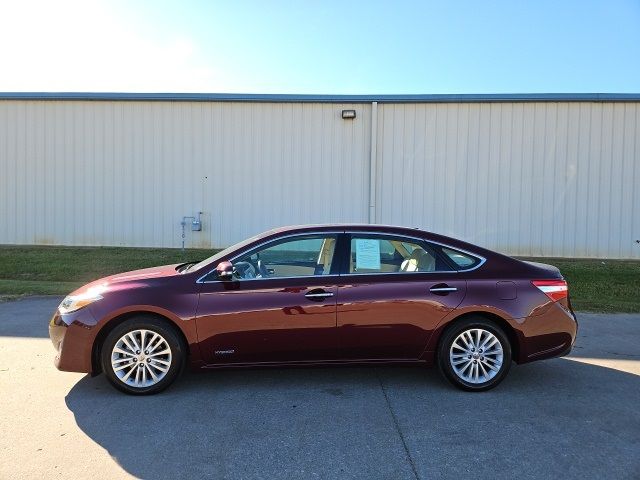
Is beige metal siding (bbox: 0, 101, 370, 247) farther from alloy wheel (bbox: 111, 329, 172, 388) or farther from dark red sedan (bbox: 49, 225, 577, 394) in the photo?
alloy wheel (bbox: 111, 329, 172, 388)

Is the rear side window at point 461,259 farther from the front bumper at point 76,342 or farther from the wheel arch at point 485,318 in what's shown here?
the front bumper at point 76,342

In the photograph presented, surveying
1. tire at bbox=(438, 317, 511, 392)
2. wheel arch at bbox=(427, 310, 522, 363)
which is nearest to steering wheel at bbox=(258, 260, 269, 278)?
wheel arch at bbox=(427, 310, 522, 363)

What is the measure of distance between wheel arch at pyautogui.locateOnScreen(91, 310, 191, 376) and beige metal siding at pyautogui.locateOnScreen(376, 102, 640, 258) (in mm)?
9493

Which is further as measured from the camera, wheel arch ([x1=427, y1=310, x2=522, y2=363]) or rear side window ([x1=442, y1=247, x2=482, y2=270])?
rear side window ([x1=442, y1=247, x2=482, y2=270])

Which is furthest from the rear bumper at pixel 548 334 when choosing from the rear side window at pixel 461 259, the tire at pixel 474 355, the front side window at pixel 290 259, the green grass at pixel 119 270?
the green grass at pixel 119 270

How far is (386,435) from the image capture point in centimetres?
372

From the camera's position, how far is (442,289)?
4.66 m

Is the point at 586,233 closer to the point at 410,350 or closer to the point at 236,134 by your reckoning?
the point at 236,134

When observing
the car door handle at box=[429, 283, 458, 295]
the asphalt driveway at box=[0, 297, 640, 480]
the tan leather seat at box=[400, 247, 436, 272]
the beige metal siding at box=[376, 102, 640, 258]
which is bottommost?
the asphalt driveway at box=[0, 297, 640, 480]

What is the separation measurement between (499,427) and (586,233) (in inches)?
428

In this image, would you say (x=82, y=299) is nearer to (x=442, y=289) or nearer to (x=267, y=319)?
(x=267, y=319)

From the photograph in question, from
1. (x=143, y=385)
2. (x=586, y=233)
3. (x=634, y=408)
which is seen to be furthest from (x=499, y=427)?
(x=586, y=233)

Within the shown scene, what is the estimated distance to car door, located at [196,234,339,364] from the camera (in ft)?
14.8

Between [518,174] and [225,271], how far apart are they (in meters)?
10.7
